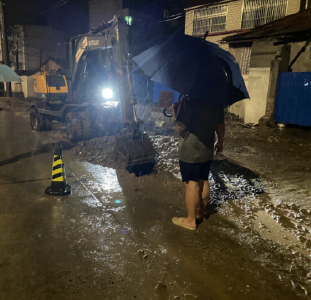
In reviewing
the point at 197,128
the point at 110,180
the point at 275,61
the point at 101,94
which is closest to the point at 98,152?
the point at 110,180

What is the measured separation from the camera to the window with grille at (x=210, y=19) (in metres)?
16.5

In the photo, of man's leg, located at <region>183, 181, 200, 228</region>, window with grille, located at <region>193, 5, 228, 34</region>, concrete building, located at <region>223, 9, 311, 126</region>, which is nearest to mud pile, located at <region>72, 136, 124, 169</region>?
man's leg, located at <region>183, 181, 200, 228</region>

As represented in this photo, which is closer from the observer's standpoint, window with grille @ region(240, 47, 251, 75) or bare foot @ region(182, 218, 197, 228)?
bare foot @ region(182, 218, 197, 228)

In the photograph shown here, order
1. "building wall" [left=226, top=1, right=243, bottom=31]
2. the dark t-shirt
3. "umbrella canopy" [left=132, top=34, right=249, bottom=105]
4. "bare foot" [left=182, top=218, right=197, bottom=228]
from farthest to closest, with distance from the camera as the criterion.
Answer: "building wall" [left=226, top=1, right=243, bottom=31]
"bare foot" [left=182, top=218, right=197, bottom=228]
the dark t-shirt
"umbrella canopy" [left=132, top=34, right=249, bottom=105]

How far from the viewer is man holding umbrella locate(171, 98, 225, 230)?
3260 mm

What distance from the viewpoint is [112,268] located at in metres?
2.89

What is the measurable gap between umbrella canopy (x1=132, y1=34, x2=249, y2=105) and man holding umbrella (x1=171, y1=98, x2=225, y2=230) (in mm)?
294

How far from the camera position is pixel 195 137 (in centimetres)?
335

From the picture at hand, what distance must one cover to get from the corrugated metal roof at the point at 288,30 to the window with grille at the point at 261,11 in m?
1.43

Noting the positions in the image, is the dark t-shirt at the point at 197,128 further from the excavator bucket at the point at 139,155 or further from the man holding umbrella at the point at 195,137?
the excavator bucket at the point at 139,155

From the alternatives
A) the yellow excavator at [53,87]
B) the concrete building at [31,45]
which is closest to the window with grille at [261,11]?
the yellow excavator at [53,87]

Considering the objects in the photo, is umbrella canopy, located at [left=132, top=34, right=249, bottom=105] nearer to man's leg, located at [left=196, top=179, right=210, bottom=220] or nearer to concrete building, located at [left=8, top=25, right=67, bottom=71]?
man's leg, located at [left=196, top=179, right=210, bottom=220]

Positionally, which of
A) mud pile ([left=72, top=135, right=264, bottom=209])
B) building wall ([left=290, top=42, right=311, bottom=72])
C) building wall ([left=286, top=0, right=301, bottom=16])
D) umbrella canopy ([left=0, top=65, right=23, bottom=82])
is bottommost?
mud pile ([left=72, top=135, right=264, bottom=209])

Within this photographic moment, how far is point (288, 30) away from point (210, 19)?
25.3 feet
